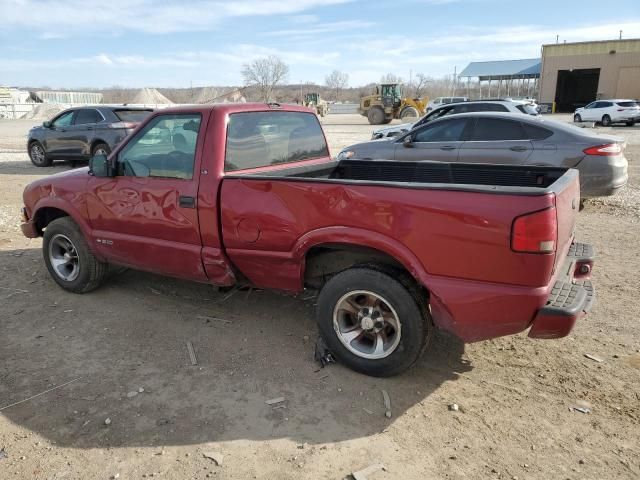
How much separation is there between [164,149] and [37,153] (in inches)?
490

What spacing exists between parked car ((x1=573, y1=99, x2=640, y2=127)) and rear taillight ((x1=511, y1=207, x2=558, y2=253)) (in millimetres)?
31545

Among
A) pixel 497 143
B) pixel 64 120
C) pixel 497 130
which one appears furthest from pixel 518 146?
pixel 64 120

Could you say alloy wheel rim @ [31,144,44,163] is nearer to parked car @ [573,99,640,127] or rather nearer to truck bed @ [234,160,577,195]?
truck bed @ [234,160,577,195]

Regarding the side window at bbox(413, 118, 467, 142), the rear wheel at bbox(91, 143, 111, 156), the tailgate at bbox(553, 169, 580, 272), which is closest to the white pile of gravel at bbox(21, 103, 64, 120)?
the rear wheel at bbox(91, 143, 111, 156)

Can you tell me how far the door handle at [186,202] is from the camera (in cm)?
388

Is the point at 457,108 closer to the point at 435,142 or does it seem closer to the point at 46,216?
the point at 435,142

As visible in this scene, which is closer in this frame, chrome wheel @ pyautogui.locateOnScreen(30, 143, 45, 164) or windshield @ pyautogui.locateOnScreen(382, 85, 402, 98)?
chrome wheel @ pyautogui.locateOnScreen(30, 143, 45, 164)

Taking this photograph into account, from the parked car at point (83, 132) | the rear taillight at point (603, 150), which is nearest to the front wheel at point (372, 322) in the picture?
the rear taillight at point (603, 150)

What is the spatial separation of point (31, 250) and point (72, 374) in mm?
3624

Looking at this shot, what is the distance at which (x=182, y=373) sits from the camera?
356 cm

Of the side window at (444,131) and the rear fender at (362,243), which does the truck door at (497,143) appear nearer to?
the side window at (444,131)

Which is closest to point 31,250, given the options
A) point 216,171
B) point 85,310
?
point 85,310

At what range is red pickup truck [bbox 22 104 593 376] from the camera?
2.83 meters

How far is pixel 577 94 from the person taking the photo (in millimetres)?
49844
